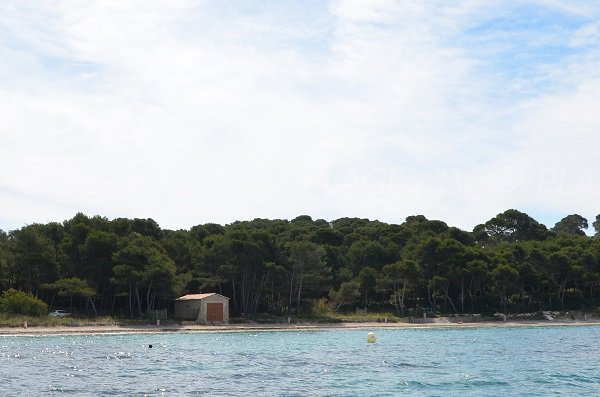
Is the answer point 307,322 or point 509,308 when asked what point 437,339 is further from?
point 509,308

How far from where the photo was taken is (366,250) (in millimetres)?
91375

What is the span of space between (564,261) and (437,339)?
39.2 meters

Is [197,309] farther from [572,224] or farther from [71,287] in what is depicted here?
[572,224]

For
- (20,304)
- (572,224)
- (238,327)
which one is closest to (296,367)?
(238,327)

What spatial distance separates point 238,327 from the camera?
2640 inches

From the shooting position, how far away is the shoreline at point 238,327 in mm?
57688

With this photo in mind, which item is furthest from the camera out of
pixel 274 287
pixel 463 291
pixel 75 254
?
pixel 463 291

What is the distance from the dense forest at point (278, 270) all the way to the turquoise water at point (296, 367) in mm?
16481

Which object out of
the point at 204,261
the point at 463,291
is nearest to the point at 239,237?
→ the point at 204,261

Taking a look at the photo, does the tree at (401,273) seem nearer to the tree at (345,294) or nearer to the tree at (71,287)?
the tree at (345,294)

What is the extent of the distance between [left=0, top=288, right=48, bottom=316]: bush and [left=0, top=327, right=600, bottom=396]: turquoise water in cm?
991

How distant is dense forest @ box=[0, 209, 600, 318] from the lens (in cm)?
6931

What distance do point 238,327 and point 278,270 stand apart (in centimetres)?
978

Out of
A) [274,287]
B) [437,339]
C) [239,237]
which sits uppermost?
[239,237]
